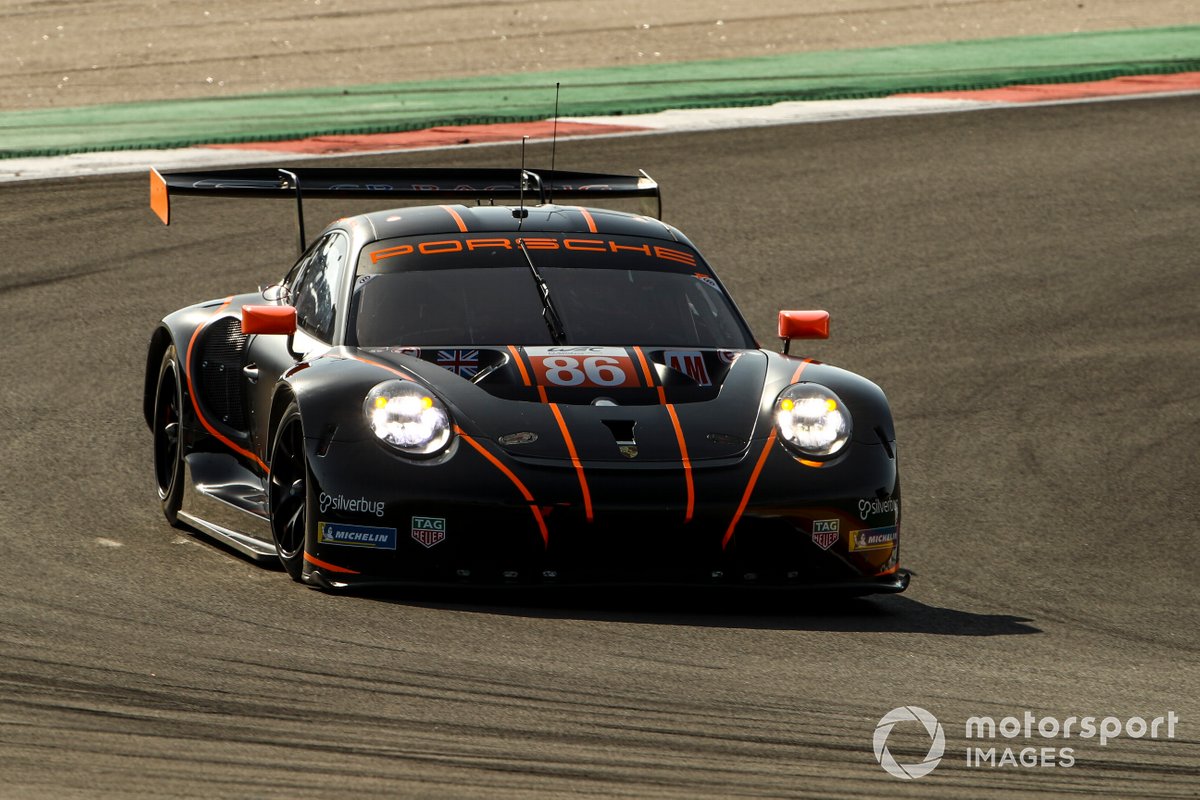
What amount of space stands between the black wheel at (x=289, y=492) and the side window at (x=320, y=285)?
2.18 feet

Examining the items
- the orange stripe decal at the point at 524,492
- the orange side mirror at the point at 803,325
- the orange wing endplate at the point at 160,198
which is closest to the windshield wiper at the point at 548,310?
the orange side mirror at the point at 803,325

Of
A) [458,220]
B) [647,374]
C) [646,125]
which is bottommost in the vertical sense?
[647,374]

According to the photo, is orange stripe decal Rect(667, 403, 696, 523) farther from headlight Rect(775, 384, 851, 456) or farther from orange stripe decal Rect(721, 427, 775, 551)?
headlight Rect(775, 384, 851, 456)

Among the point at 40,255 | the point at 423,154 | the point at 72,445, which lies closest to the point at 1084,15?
the point at 423,154

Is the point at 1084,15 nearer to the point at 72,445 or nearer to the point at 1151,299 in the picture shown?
the point at 1151,299

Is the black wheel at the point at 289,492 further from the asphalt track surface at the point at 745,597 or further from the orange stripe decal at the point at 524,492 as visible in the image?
the orange stripe decal at the point at 524,492

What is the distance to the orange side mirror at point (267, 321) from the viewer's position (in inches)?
276

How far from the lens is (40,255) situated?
1229 cm

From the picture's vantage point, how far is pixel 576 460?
6.13 metres

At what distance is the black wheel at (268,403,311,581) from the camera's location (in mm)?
6441

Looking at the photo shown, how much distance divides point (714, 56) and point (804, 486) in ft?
48.2

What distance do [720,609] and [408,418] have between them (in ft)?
3.76

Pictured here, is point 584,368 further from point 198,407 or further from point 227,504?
point 198,407

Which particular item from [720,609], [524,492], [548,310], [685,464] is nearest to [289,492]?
[524,492]
